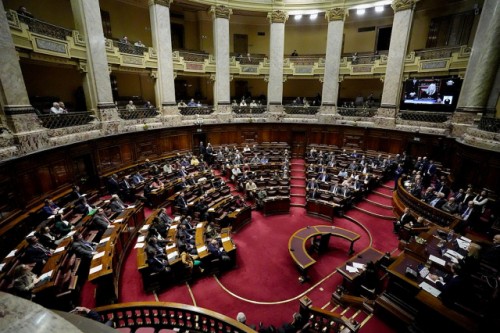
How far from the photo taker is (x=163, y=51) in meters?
14.4

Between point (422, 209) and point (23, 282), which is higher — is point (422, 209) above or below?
below

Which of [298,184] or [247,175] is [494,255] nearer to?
[298,184]

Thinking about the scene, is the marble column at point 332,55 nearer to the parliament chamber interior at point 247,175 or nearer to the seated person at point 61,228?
the parliament chamber interior at point 247,175

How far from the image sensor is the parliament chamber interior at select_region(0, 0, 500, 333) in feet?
17.4

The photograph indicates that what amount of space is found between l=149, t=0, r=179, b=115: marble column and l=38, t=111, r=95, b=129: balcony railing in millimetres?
4351

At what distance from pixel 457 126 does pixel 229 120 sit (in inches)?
486

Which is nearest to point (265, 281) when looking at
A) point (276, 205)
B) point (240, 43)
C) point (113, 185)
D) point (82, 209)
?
point (276, 205)

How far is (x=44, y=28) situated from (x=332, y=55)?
1477 cm

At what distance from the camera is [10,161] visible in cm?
739

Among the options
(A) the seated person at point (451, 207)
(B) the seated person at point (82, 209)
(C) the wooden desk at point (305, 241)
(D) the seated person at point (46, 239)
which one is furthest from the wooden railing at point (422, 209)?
(B) the seated person at point (82, 209)

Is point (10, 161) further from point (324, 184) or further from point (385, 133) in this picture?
point (385, 133)

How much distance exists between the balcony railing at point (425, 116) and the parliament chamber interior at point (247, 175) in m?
0.12

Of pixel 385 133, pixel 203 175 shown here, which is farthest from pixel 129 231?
pixel 385 133

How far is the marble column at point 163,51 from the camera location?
1388cm
